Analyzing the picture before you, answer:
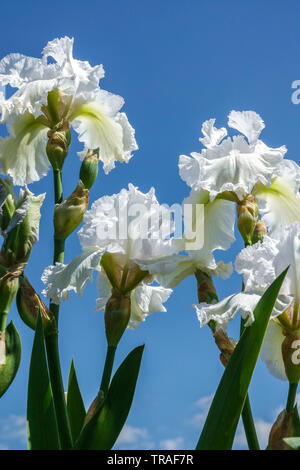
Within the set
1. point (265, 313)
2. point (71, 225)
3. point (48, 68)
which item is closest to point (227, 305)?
point (265, 313)

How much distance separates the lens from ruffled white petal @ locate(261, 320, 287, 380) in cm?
142

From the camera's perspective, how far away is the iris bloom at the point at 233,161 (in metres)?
1.45

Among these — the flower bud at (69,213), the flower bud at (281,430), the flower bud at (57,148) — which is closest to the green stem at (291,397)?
the flower bud at (281,430)

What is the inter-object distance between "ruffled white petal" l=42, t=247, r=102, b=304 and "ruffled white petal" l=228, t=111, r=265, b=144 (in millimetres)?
595

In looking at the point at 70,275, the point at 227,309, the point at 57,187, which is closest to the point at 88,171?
the point at 57,187

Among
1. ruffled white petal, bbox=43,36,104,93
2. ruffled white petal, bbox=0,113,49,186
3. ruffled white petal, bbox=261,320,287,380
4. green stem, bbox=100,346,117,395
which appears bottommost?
green stem, bbox=100,346,117,395

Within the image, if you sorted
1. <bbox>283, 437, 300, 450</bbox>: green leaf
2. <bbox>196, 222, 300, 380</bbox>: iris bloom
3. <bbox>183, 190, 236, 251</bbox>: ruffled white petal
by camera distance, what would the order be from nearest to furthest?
<bbox>283, 437, 300, 450</bbox>: green leaf → <bbox>196, 222, 300, 380</bbox>: iris bloom → <bbox>183, 190, 236, 251</bbox>: ruffled white petal

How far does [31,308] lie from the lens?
4.56 feet

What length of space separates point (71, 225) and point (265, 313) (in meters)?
0.51

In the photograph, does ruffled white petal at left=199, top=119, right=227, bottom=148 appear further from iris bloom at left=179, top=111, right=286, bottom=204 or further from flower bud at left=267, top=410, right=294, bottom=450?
flower bud at left=267, top=410, right=294, bottom=450

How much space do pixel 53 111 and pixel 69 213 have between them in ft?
1.23

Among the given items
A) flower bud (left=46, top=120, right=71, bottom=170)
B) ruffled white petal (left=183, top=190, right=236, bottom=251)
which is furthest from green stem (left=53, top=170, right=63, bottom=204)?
ruffled white petal (left=183, top=190, right=236, bottom=251)

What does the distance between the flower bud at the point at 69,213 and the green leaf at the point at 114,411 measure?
35 centimetres

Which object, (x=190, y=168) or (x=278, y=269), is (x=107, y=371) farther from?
(x=190, y=168)
